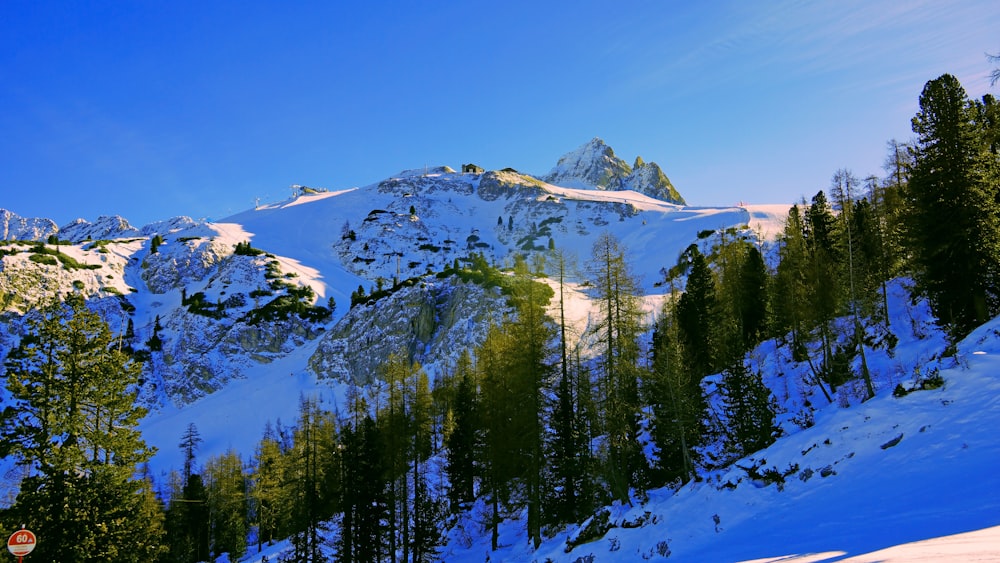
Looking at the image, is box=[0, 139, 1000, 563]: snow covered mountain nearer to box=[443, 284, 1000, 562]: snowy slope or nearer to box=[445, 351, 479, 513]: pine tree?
box=[443, 284, 1000, 562]: snowy slope

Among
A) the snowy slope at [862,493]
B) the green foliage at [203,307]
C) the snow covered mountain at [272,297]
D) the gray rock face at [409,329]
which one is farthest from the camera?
the green foliage at [203,307]

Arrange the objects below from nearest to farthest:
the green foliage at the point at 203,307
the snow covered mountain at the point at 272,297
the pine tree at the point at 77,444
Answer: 1. the pine tree at the point at 77,444
2. the snow covered mountain at the point at 272,297
3. the green foliage at the point at 203,307

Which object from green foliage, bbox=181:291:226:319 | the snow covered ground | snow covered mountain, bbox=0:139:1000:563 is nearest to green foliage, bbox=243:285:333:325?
snow covered mountain, bbox=0:139:1000:563

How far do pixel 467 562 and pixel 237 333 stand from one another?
325 feet

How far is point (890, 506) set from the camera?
10.5m

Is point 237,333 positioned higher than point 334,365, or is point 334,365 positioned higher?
point 237,333

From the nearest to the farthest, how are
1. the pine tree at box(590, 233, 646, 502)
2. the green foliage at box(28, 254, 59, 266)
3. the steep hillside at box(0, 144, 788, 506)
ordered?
the pine tree at box(590, 233, 646, 502)
the steep hillside at box(0, 144, 788, 506)
the green foliage at box(28, 254, 59, 266)

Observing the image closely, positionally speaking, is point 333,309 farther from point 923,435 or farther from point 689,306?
point 923,435

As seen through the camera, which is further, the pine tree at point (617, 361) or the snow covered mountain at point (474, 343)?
the pine tree at point (617, 361)

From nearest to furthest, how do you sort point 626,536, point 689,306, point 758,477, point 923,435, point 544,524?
point 923,435, point 758,477, point 626,536, point 544,524, point 689,306

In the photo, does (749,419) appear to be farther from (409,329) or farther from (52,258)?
(52,258)

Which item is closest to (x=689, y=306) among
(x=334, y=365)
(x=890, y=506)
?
(x=890, y=506)

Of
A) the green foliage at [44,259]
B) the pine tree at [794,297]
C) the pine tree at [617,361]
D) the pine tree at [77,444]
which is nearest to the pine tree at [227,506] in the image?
the pine tree at [77,444]

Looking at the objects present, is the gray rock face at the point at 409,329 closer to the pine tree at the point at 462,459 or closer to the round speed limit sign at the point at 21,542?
the pine tree at the point at 462,459
